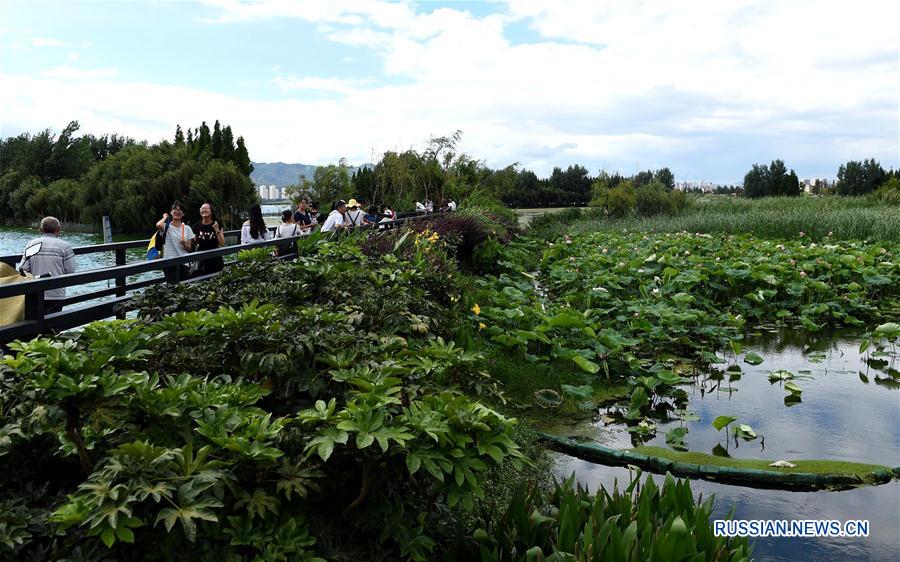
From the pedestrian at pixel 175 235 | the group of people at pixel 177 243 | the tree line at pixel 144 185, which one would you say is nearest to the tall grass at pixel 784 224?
the group of people at pixel 177 243

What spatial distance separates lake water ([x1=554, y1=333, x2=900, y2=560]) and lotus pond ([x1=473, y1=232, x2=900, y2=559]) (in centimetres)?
1

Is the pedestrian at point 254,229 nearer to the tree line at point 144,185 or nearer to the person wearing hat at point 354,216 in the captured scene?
the person wearing hat at point 354,216

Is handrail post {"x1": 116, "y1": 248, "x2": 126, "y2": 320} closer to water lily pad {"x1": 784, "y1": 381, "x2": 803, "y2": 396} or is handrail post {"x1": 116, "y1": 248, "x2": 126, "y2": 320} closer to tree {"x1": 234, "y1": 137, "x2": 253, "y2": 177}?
water lily pad {"x1": 784, "y1": 381, "x2": 803, "y2": 396}

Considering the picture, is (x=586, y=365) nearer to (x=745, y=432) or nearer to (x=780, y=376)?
(x=745, y=432)

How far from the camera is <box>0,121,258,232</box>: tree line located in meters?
44.1

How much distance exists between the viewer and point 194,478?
184 centimetres

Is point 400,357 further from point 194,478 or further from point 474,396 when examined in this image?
point 194,478

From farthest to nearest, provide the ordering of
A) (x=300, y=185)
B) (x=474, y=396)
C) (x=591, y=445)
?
(x=300, y=185)
(x=591, y=445)
(x=474, y=396)

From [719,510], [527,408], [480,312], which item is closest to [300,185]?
[480,312]

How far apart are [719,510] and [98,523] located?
321 centimetres

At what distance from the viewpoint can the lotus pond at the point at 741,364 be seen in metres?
4.09

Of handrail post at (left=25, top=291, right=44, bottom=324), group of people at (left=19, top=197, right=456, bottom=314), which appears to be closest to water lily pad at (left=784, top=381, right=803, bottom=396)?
group of people at (left=19, top=197, right=456, bottom=314)

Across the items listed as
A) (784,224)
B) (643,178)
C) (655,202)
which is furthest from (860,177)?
(784,224)

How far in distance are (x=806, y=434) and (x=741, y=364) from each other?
206 cm
